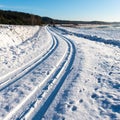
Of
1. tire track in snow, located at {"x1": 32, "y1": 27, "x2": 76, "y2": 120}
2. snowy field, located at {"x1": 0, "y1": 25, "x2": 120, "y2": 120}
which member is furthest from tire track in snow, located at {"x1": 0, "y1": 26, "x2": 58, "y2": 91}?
tire track in snow, located at {"x1": 32, "y1": 27, "x2": 76, "y2": 120}

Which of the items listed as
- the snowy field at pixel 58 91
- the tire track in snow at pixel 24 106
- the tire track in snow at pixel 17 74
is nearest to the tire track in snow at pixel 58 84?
the snowy field at pixel 58 91

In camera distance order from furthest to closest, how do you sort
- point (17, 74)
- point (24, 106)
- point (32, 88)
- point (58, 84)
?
point (17, 74)
point (58, 84)
point (32, 88)
point (24, 106)

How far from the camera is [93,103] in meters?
6.53

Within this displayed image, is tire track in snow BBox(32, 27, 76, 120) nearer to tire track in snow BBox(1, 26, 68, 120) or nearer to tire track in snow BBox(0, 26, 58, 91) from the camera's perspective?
tire track in snow BBox(1, 26, 68, 120)

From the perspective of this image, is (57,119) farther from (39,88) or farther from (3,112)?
(39,88)

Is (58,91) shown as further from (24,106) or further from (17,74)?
(17,74)

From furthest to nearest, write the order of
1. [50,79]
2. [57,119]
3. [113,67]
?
[113,67] → [50,79] → [57,119]

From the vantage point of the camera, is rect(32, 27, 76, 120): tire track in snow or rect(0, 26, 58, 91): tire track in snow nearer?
rect(32, 27, 76, 120): tire track in snow

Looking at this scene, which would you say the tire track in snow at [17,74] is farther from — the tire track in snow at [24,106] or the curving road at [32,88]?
the tire track in snow at [24,106]

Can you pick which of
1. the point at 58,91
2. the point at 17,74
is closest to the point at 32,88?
the point at 58,91

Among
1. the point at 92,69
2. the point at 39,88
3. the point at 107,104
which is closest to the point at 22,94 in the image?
the point at 39,88

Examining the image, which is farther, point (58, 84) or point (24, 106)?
point (58, 84)

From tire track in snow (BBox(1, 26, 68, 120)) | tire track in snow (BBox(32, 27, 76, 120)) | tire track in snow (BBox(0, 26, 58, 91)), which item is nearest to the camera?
tire track in snow (BBox(1, 26, 68, 120))

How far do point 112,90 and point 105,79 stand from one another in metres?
1.39
